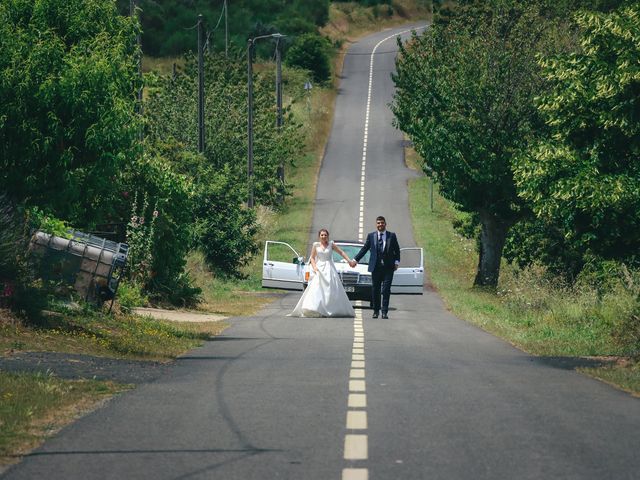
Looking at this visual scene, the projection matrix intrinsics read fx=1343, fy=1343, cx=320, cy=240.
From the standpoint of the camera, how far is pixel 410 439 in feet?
32.1

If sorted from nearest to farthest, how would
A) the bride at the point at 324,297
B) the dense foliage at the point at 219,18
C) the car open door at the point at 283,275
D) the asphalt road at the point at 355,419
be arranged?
the asphalt road at the point at 355,419, the bride at the point at 324,297, the car open door at the point at 283,275, the dense foliage at the point at 219,18

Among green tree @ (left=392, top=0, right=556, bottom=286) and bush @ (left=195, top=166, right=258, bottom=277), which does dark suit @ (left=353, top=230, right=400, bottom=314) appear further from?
bush @ (left=195, top=166, right=258, bottom=277)

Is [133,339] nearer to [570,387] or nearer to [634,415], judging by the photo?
[570,387]

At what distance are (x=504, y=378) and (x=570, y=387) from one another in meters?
0.96

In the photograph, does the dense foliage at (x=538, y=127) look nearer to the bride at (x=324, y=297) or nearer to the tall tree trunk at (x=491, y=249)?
the tall tree trunk at (x=491, y=249)

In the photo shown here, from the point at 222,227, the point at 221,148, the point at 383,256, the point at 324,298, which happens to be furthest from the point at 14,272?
the point at 221,148

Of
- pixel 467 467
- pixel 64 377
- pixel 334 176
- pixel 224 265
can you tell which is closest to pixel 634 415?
pixel 467 467

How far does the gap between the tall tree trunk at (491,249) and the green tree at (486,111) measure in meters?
0.91

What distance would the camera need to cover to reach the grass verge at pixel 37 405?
A: 31.8 ft

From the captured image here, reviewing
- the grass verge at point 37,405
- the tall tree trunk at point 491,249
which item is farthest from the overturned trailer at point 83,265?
the tall tree trunk at point 491,249

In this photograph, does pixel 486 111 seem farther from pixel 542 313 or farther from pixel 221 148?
pixel 221 148

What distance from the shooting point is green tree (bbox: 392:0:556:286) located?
4097 cm

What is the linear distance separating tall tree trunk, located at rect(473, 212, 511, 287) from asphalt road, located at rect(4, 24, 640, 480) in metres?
24.2

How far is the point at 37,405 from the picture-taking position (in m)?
11.3
